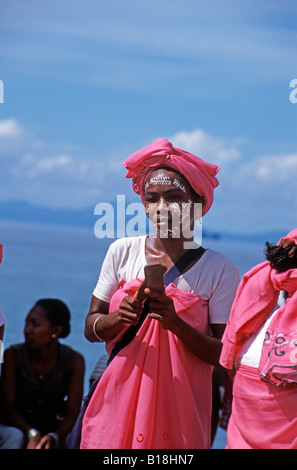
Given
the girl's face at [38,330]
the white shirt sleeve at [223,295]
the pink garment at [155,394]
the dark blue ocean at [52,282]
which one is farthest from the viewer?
the dark blue ocean at [52,282]

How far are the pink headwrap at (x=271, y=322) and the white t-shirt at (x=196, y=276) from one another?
246mm

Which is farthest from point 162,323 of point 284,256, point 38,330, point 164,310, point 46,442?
point 38,330

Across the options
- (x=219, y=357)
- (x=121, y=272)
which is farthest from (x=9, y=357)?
(x=219, y=357)

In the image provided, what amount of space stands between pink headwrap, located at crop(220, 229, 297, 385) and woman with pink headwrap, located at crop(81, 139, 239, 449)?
0.24 meters

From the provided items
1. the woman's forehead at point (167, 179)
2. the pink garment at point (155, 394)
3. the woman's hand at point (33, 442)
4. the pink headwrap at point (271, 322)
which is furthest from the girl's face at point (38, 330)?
the pink headwrap at point (271, 322)

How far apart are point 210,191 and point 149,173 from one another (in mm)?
335

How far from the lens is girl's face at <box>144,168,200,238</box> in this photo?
3.98m

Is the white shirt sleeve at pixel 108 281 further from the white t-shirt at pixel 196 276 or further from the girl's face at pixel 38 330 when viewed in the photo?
the girl's face at pixel 38 330

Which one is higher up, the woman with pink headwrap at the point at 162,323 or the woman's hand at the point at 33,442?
the woman with pink headwrap at the point at 162,323

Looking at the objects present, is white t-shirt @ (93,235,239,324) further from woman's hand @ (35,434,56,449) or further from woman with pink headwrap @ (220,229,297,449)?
woman's hand @ (35,434,56,449)

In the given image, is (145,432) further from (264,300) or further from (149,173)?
(149,173)

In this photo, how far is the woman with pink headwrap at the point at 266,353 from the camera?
11.3ft

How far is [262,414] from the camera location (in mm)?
3469

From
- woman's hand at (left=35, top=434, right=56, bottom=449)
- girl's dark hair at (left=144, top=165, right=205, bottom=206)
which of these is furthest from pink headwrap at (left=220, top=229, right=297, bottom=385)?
woman's hand at (left=35, top=434, right=56, bottom=449)
